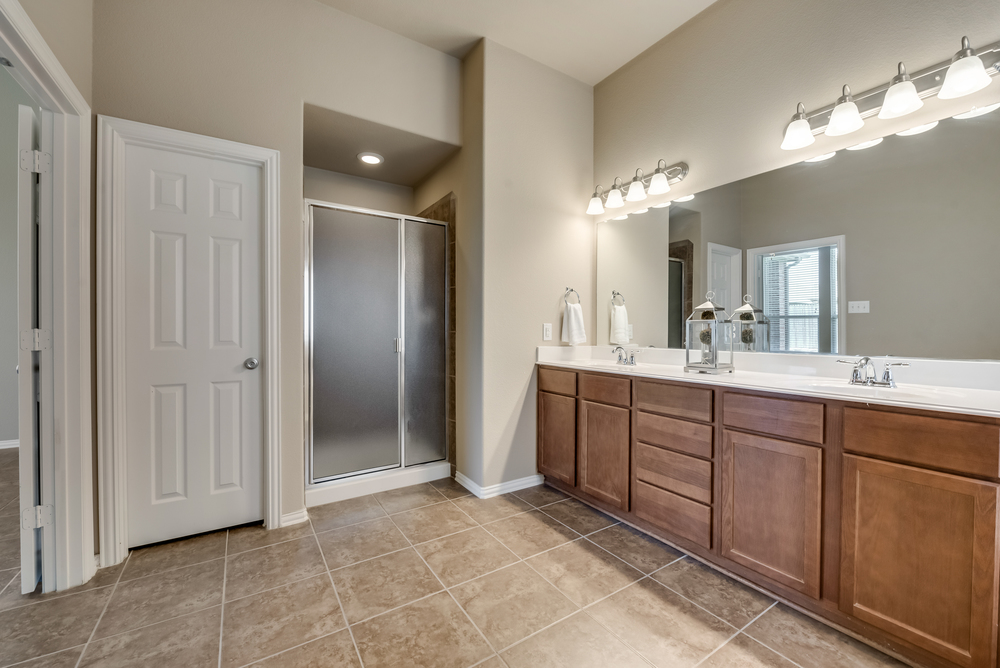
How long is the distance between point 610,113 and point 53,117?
10.0 ft

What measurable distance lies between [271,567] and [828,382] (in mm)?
2608

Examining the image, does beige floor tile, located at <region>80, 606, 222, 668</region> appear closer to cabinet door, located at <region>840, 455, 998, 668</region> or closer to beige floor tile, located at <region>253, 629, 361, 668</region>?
beige floor tile, located at <region>253, 629, 361, 668</region>

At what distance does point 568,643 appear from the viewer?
1.43 meters

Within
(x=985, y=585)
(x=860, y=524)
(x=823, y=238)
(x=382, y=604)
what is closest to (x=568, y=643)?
(x=382, y=604)

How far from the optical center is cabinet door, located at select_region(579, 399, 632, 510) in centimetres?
229

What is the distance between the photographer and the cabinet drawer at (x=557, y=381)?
2.65 m

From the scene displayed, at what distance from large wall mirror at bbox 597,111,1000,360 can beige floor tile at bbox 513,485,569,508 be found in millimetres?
1280

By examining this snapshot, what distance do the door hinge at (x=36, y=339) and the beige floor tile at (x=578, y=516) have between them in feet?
8.12

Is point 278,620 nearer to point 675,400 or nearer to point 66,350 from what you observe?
point 66,350

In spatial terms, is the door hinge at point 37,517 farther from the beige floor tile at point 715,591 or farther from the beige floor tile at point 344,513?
the beige floor tile at point 715,591

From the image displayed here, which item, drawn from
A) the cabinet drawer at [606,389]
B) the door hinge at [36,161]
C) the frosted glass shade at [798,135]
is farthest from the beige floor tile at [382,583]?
the frosted glass shade at [798,135]

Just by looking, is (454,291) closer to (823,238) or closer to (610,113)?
(610,113)

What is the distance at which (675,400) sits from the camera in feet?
6.57

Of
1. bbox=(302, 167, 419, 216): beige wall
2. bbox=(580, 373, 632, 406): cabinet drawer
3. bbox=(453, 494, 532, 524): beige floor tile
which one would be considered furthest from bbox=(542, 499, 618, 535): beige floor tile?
bbox=(302, 167, 419, 216): beige wall
